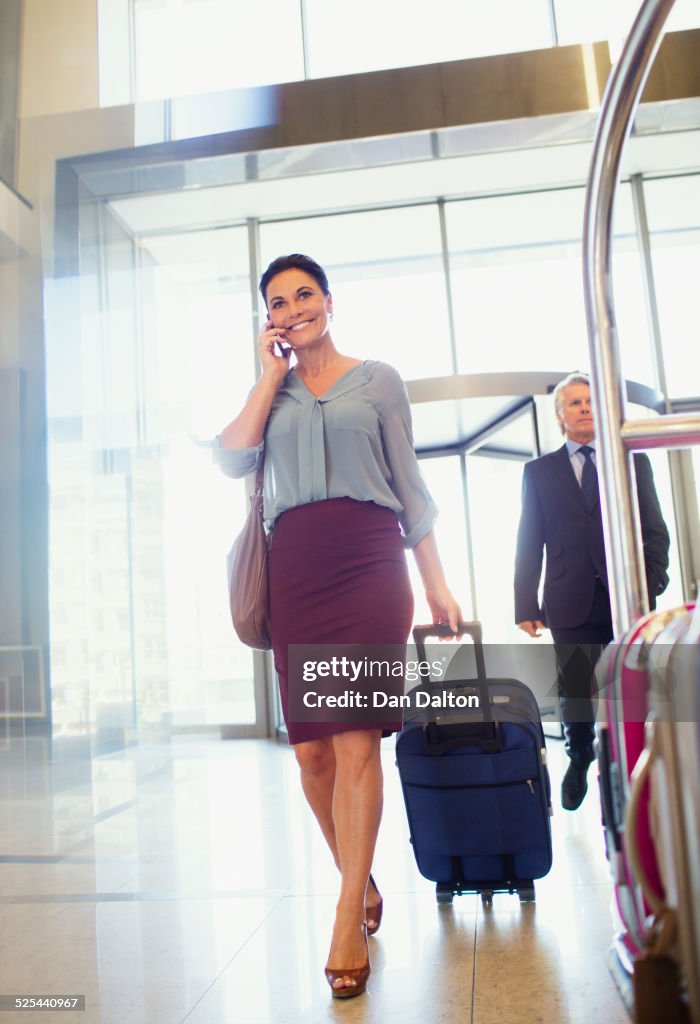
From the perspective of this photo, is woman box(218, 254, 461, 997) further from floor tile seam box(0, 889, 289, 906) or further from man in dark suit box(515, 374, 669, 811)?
man in dark suit box(515, 374, 669, 811)

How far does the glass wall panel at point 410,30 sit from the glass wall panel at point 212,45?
0.19 meters

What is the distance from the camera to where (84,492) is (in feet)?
14.3

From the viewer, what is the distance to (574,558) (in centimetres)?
361

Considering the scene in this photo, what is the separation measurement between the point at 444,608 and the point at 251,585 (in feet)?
1.73

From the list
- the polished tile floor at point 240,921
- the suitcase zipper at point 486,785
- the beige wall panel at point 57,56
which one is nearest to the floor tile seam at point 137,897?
the polished tile floor at point 240,921

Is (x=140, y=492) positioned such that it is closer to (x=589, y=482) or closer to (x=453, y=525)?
(x=589, y=482)

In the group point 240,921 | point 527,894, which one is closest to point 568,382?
point 527,894

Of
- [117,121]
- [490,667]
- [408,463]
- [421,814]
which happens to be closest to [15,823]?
[421,814]

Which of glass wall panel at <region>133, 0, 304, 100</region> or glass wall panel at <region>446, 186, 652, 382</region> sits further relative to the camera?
glass wall panel at <region>446, 186, 652, 382</region>

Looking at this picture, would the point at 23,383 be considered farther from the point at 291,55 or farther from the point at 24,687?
the point at 291,55

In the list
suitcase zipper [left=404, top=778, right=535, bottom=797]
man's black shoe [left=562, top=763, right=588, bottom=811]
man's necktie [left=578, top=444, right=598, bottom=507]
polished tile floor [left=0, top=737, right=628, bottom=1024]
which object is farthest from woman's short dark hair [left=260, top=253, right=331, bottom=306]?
man's black shoe [left=562, top=763, right=588, bottom=811]

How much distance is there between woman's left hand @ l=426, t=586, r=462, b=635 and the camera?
7.89 feet

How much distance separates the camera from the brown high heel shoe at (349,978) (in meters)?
1.94

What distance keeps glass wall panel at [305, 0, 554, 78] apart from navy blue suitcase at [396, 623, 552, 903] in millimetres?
4832
